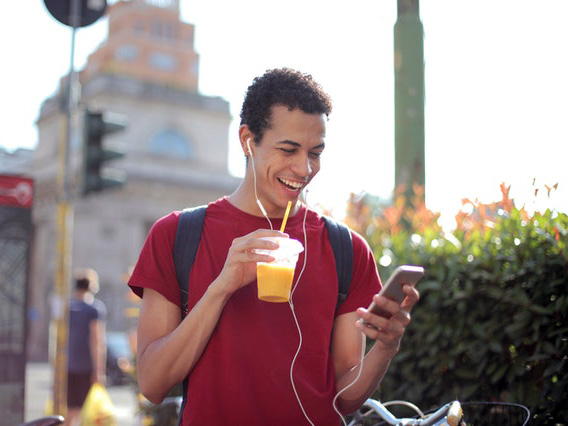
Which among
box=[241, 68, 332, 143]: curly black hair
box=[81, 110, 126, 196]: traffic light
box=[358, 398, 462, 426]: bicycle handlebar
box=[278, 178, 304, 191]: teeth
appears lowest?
box=[358, 398, 462, 426]: bicycle handlebar

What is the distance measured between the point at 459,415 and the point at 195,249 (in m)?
0.88

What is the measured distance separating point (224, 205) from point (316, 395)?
0.66 meters

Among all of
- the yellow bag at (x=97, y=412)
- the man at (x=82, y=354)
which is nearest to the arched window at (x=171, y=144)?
the man at (x=82, y=354)

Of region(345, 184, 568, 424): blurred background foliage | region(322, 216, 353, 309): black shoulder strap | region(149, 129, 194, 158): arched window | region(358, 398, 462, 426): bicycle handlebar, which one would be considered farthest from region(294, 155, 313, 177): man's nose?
region(149, 129, 194, 158): arched window

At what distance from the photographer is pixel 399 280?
1.99 metres

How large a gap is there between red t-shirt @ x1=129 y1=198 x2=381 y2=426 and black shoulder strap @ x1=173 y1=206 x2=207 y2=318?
2cm

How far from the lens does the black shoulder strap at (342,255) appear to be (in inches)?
94.5

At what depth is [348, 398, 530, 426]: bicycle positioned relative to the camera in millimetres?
2201

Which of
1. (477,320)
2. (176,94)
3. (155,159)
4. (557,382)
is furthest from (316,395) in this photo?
(176,94)

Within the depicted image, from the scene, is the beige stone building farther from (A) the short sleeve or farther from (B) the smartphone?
(B) the smartphone

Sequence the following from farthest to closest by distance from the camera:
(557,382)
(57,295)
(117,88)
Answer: (117,88), (57,295), (557,382)

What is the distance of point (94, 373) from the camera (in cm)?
855

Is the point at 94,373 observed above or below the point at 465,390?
below

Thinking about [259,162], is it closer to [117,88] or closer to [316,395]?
[316,395]
